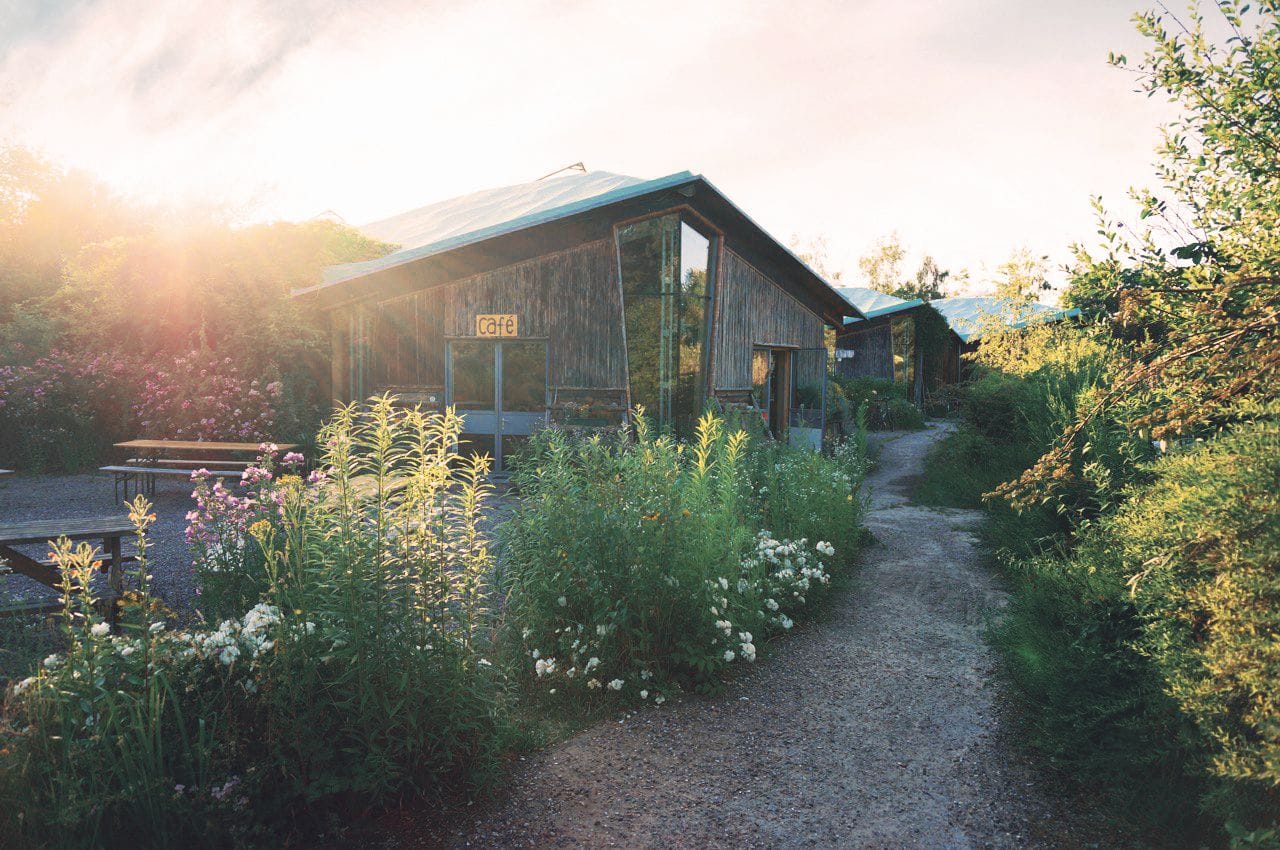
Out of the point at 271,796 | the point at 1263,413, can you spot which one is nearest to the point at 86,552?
the point at 271,796

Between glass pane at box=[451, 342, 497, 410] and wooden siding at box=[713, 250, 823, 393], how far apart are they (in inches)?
160

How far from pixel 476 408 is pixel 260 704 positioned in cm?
1016

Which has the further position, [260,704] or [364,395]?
[364,395]

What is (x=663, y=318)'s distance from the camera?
42.0 ft

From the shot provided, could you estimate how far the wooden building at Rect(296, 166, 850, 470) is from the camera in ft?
41.0

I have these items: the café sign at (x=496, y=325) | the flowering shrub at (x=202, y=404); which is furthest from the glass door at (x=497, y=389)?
the flowering shrub at (x=202, y=404)

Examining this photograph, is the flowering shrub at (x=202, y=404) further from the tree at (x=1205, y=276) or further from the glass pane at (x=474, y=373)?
the tree at (x=1205, y=276)

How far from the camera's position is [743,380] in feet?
46.7

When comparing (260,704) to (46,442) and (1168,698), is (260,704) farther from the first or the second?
(46,442)

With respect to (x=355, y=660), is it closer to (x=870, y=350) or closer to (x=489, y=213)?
(x=489, y=213)

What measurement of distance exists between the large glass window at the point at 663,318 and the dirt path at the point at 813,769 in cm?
772

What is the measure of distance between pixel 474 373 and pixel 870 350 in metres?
19.9

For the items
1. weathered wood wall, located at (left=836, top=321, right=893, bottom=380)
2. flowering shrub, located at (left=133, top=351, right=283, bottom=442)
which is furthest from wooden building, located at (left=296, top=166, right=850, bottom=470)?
weathered wood wall, located at (left=836, top=321, right=893, bottom=380)

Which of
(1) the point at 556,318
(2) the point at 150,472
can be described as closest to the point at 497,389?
(1) the point at 556,318
